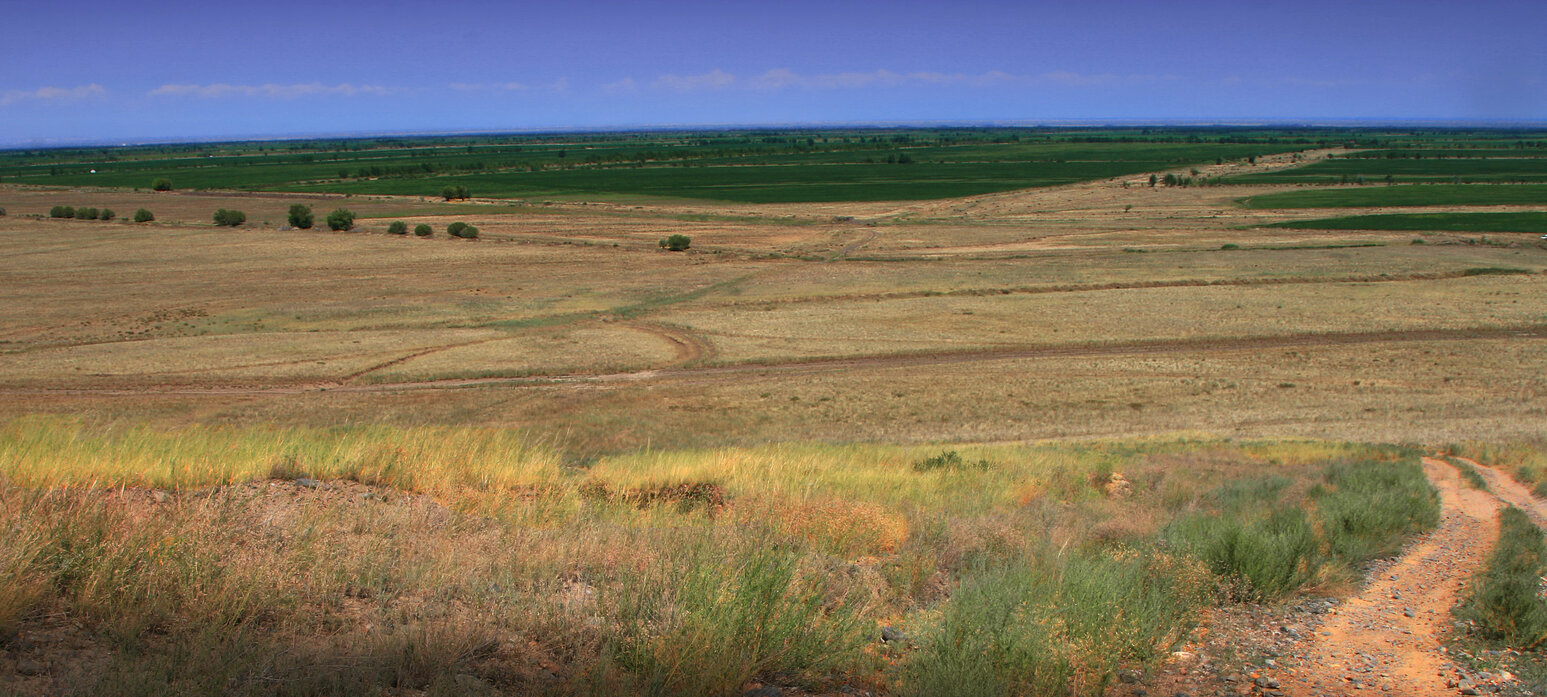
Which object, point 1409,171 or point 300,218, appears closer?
point 300,218

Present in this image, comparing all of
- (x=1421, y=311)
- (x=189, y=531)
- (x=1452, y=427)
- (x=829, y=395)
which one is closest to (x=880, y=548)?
(x=189, y=531)

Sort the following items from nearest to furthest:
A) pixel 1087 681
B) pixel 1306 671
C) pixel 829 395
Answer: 1. pixel 1087 681
2. pixel 1306 671
3. pixel 829 395

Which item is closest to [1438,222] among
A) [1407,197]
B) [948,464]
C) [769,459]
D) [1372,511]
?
[1407,197]

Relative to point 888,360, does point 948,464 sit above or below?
above

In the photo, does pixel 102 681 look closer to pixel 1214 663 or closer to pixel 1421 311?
pixel 1214 663

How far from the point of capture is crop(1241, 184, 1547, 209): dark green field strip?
86375mm

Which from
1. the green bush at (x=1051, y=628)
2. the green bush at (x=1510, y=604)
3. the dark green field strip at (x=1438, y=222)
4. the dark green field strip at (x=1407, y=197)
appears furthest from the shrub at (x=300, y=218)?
the dark green field strip at (x=1407, y=197)

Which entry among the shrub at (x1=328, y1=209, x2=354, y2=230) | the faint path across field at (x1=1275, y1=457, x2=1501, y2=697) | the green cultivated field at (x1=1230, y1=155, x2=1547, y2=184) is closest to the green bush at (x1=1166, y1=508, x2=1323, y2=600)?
the faint path across field at (x1=1275, y1=457, x2=1501, y2=697)

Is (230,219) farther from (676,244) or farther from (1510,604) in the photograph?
(1510,604)

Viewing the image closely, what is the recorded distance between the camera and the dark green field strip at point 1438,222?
67.5 meters

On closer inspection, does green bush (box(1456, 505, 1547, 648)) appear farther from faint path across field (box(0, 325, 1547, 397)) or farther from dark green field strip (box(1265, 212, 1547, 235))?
dark green field strip (box(1265, 212, 1547, 235))

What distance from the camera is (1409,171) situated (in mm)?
133750

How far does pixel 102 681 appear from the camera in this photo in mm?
3883

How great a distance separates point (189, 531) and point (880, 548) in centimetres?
480
